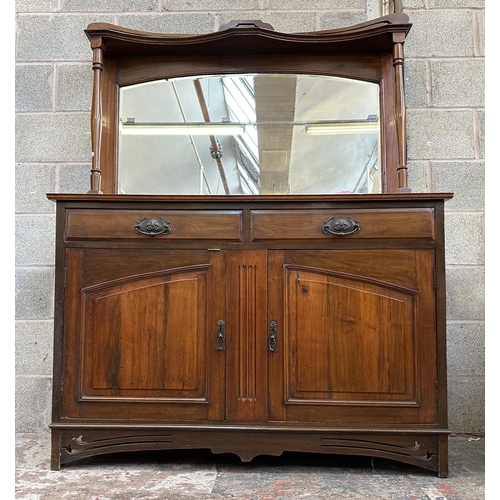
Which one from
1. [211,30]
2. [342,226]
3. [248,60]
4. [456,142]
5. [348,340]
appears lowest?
[348,340]

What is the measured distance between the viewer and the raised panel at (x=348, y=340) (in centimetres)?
148

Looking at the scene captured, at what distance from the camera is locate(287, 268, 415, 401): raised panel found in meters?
1.48

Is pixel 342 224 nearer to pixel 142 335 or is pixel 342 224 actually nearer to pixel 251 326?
pixel 251 326

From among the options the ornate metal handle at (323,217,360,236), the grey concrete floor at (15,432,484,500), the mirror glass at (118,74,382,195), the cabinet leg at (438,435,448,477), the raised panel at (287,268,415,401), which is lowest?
the grey concrete floor at (15,432,484,500)

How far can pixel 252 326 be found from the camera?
1516 millimetres

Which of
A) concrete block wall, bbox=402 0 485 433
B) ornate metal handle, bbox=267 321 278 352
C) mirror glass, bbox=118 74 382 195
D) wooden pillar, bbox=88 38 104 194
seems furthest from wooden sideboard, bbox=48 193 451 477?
concrete block wall, bbox=402 0 485 433

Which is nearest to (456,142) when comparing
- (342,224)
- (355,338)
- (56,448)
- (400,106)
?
(400,106)

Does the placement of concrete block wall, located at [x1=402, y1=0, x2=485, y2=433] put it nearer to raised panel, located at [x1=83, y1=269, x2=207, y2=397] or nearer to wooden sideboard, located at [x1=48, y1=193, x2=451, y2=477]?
wooden sideboard, located at [x1=48, y1=193, x2=451, y2=477]

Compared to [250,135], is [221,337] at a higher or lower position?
lower

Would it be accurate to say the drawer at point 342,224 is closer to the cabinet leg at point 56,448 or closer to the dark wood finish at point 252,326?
the dark wood finish at point 252,326

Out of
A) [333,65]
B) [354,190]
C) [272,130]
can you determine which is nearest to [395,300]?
[354,190]

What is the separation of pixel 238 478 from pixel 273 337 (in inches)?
18.2

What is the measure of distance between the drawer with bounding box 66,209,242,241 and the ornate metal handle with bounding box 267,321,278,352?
313 mm
